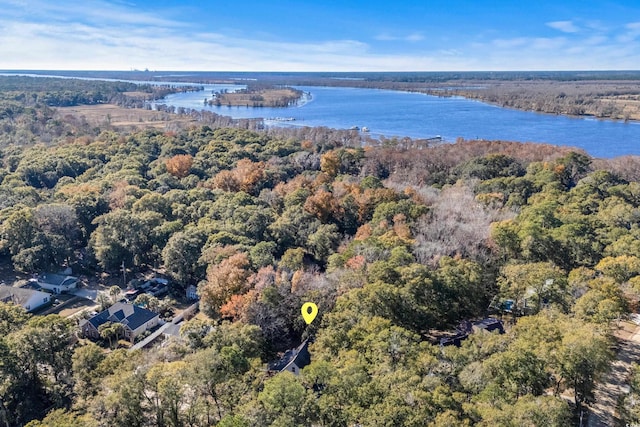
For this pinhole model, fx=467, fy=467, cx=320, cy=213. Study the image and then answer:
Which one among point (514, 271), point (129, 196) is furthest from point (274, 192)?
point (514, 271)

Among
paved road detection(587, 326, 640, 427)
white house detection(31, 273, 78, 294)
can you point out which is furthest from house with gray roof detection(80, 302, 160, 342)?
paved road detection(587, 326, 640, 427)

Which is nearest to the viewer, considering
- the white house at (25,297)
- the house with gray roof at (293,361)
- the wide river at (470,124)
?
the house with gray roof at (293,361)

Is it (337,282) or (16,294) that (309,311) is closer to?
(337,282)

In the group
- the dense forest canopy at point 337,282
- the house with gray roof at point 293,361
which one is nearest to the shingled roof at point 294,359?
the house with gray roof at point 293,361

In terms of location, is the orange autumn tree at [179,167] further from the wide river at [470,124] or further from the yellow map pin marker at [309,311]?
the wide river at [470,124]

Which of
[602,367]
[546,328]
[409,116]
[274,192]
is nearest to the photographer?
[602,367]

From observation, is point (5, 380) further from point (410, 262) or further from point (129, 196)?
point (129, 196)

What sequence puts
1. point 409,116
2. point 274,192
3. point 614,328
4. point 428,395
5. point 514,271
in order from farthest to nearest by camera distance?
point 409,116 < point 274,192 < point 514,271 < point 614,328 < point 428,395
